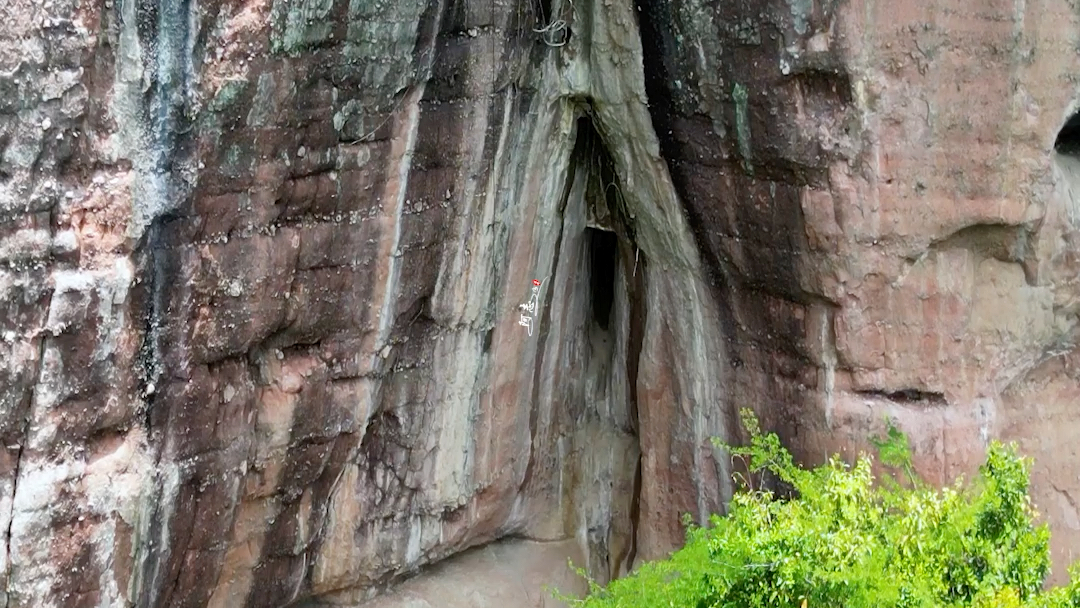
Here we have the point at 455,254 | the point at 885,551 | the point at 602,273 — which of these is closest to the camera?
the point at 885,551

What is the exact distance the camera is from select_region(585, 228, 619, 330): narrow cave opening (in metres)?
6.32

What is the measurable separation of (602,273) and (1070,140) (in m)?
2.71

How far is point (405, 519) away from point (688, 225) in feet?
7.28

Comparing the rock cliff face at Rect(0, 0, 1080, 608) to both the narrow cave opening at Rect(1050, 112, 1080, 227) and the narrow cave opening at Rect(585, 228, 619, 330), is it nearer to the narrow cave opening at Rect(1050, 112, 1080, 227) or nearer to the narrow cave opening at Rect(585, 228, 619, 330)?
the narrow cave opening at Rect(1050, 112, 1080, 227)

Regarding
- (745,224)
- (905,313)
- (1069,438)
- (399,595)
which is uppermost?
(745,224)

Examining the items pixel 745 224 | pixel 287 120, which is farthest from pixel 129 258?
pixel 745 224

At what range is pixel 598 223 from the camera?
19.4ft

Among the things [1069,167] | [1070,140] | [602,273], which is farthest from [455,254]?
[1070,140]

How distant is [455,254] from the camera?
508 cm

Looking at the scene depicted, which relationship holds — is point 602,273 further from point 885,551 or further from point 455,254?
point 885,551

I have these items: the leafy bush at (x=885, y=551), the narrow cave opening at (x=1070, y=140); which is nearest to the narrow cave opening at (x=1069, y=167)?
the narrow cave opening at (x=1070, y=140)

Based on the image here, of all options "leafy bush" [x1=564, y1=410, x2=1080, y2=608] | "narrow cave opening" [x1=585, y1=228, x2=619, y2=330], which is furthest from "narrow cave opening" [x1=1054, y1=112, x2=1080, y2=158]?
"narrow cave opening" [x1=585, y1=228, x2=619, y2=330]

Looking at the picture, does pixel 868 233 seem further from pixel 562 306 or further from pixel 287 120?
pixel 287 120

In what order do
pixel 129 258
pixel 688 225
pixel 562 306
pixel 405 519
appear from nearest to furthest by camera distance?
pixel 129 258, pixel 688 225, pixel 405 519, pixel 562 306
